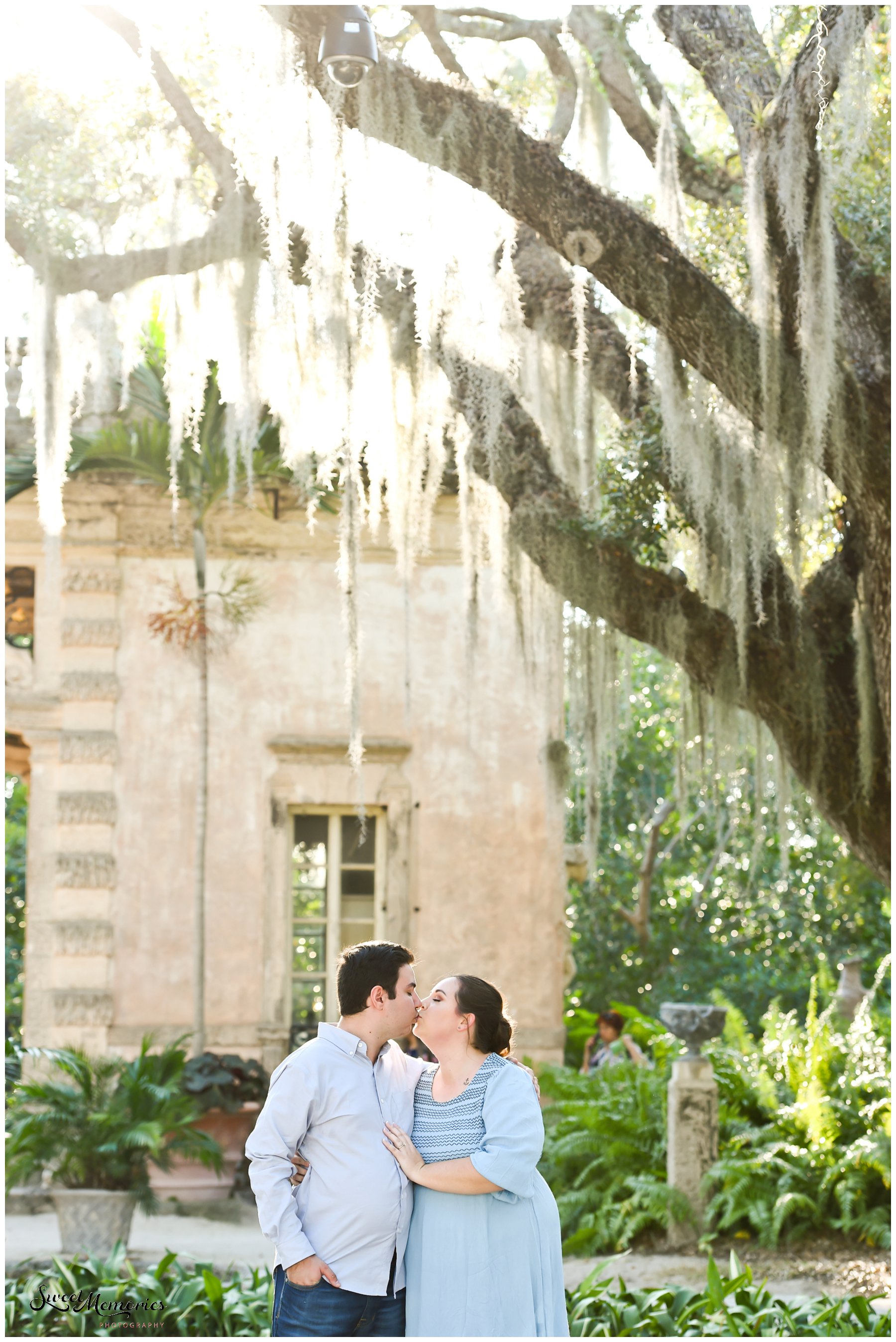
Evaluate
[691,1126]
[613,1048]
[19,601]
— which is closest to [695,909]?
[613,1048]

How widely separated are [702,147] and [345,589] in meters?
3.28

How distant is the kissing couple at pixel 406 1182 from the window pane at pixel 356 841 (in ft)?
19.4

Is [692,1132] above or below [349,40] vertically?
below

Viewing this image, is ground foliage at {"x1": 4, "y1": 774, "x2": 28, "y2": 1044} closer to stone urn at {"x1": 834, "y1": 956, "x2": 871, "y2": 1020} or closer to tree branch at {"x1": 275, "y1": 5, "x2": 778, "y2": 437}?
stone urn at {"x1": 834, "y1": 956, "x2": 871, "y2": 1020}

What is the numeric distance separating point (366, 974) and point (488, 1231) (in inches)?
20.8

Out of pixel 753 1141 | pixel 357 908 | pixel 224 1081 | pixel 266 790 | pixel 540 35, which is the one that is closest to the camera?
pixel 540 35

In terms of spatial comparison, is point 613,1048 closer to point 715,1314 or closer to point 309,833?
point 309,833

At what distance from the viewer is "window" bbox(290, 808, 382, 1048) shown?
322 inches

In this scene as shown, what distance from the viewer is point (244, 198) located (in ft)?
16.4

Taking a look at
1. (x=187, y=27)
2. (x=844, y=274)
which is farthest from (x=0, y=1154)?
(x=187, y=27)

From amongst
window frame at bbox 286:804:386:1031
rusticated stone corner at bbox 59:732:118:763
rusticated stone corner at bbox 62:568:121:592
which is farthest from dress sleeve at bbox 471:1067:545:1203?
rusticated stone corner at bbox 62:568:121:592

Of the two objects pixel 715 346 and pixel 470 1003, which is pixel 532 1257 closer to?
pixel 470 1003

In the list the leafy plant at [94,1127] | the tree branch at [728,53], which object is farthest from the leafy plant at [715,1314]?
the tree branch at [728,53]

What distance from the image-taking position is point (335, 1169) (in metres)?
2.43
